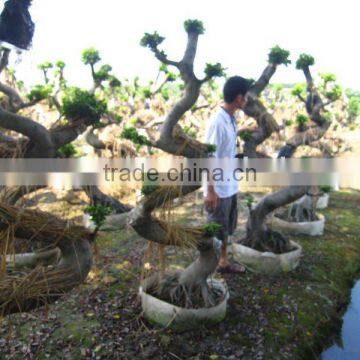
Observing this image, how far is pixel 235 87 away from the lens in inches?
158

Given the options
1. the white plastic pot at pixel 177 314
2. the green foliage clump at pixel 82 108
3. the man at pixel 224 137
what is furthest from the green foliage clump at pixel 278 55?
the white plastic pot at pixel 177 314

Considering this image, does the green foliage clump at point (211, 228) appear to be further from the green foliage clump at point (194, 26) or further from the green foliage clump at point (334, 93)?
the green foliage clump at point (334, 93)

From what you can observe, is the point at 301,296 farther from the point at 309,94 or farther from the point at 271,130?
the point at 309,94

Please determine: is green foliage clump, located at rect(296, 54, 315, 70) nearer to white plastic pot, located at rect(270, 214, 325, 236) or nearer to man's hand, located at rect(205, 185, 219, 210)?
white plastic pot, located at rect(270, 214, 325, 236)

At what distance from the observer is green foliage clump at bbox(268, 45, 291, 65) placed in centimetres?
515

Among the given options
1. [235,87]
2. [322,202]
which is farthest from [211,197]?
[322,202]

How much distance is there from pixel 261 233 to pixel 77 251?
10.9 feet

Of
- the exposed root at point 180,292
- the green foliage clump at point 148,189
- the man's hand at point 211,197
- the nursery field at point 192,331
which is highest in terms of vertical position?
the green foliage clump at point 148,189

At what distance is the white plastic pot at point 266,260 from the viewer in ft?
16.3

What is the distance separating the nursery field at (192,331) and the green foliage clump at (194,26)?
2353 millimetres

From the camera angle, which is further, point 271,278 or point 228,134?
point 271,278

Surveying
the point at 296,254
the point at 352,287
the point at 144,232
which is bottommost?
the point at 352,287

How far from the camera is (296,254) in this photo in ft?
16.9

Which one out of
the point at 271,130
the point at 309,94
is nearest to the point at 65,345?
the point at 271,130
